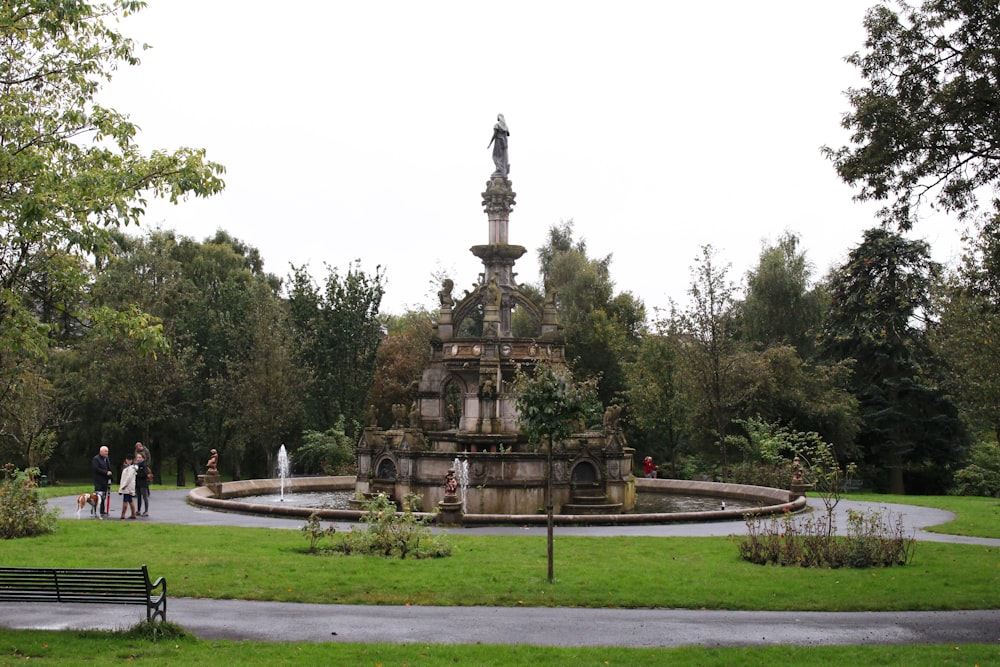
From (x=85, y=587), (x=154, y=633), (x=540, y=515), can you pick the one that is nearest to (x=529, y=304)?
(x=540, y=515)

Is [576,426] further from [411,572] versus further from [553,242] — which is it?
[553,242]

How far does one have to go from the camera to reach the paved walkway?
34.3 feet

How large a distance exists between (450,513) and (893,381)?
29.1 metres

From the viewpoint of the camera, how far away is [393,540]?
16.1 metres

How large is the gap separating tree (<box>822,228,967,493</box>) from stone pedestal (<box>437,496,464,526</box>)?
86.8 feet

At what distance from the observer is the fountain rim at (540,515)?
2139 cm

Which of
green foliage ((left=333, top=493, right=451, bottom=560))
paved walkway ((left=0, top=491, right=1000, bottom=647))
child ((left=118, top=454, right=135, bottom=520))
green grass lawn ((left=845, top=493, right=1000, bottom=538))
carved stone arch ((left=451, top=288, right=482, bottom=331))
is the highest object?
carved stone arch ((left=451, top=288, right=482, bottom=331))

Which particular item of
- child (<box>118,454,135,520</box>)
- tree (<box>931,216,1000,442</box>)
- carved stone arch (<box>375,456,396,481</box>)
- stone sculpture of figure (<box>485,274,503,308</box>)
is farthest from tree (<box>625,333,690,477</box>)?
child (<box>118,454,135,520</box>)

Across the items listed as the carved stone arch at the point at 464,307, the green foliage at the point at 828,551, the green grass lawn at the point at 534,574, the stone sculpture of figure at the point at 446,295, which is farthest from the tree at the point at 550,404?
the stone sculpture of figure at the point at 446,295

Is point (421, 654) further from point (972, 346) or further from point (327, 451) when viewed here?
point (327, 451)

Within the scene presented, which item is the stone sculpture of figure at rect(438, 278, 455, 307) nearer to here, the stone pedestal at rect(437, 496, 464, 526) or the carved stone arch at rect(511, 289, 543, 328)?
the carved stone arch at rect(511, 289, 543, 328)

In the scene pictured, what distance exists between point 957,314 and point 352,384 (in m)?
28.7

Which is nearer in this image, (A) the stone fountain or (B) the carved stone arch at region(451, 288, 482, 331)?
(A) the stone fountain

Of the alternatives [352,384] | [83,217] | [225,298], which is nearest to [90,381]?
[225,298]
